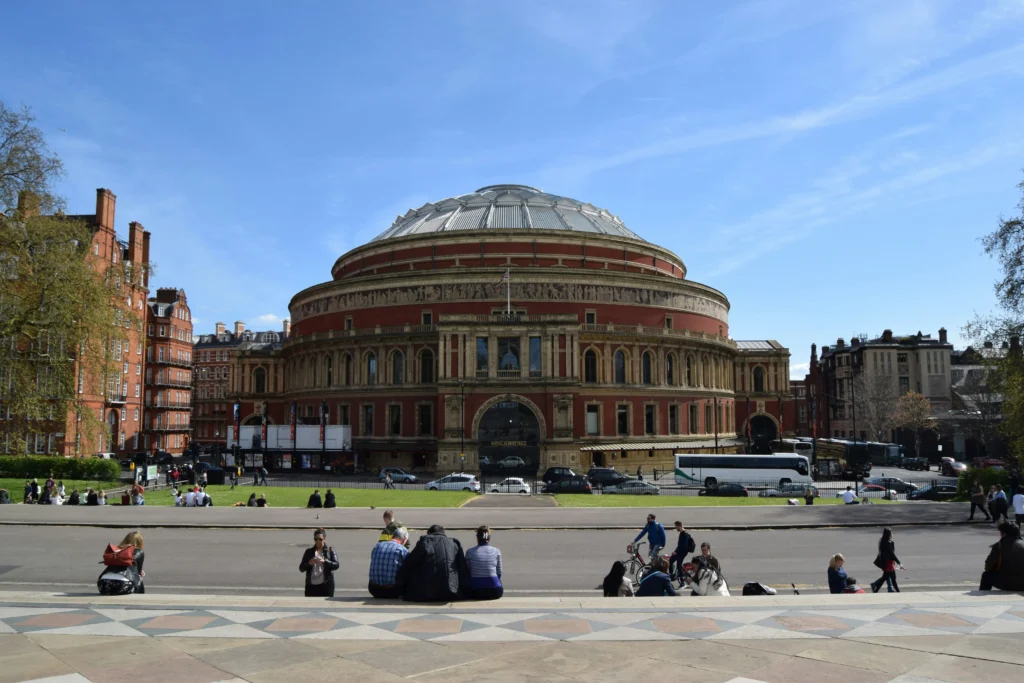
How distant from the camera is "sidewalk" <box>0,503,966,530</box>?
2439cm

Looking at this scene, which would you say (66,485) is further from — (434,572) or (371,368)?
(434,572)

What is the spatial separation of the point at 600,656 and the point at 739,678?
152cm

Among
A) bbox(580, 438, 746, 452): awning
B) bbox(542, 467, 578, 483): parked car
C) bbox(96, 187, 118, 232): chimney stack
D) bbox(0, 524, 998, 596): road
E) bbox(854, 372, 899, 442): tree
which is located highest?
bbox(96, 187, 118, 232): chimney stack

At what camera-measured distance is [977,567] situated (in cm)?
1750

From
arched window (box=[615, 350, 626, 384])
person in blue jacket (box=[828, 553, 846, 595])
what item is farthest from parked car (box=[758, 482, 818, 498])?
person in blue jacket (box=[828, 553, 846, 595])

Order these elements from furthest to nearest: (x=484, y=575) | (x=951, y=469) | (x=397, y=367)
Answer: (x=951, y=469)
(x=397, y=367)
(x=484, y=575)

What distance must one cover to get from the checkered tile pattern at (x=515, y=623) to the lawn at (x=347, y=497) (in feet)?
64.8

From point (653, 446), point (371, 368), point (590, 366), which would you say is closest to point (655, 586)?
point (590, 366)

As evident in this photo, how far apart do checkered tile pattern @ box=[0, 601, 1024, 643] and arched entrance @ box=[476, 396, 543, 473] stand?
39054mm

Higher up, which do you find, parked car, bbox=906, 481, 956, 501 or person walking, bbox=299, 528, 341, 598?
person walking, bbox=299, 528, 341, 598

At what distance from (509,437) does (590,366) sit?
9763 millimetres

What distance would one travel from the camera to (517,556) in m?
19.2

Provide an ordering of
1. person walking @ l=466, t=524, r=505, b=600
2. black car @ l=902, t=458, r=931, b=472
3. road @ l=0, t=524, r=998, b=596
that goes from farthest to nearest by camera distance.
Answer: black car @ l=902, t=458, r=931, b=472 < road @ l=0, t=524, r=998, b=596 < person walking @ l=466, t=524, r=505, b=600

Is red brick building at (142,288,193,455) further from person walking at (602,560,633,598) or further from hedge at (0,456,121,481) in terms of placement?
person walking at (602,560,633,598)
